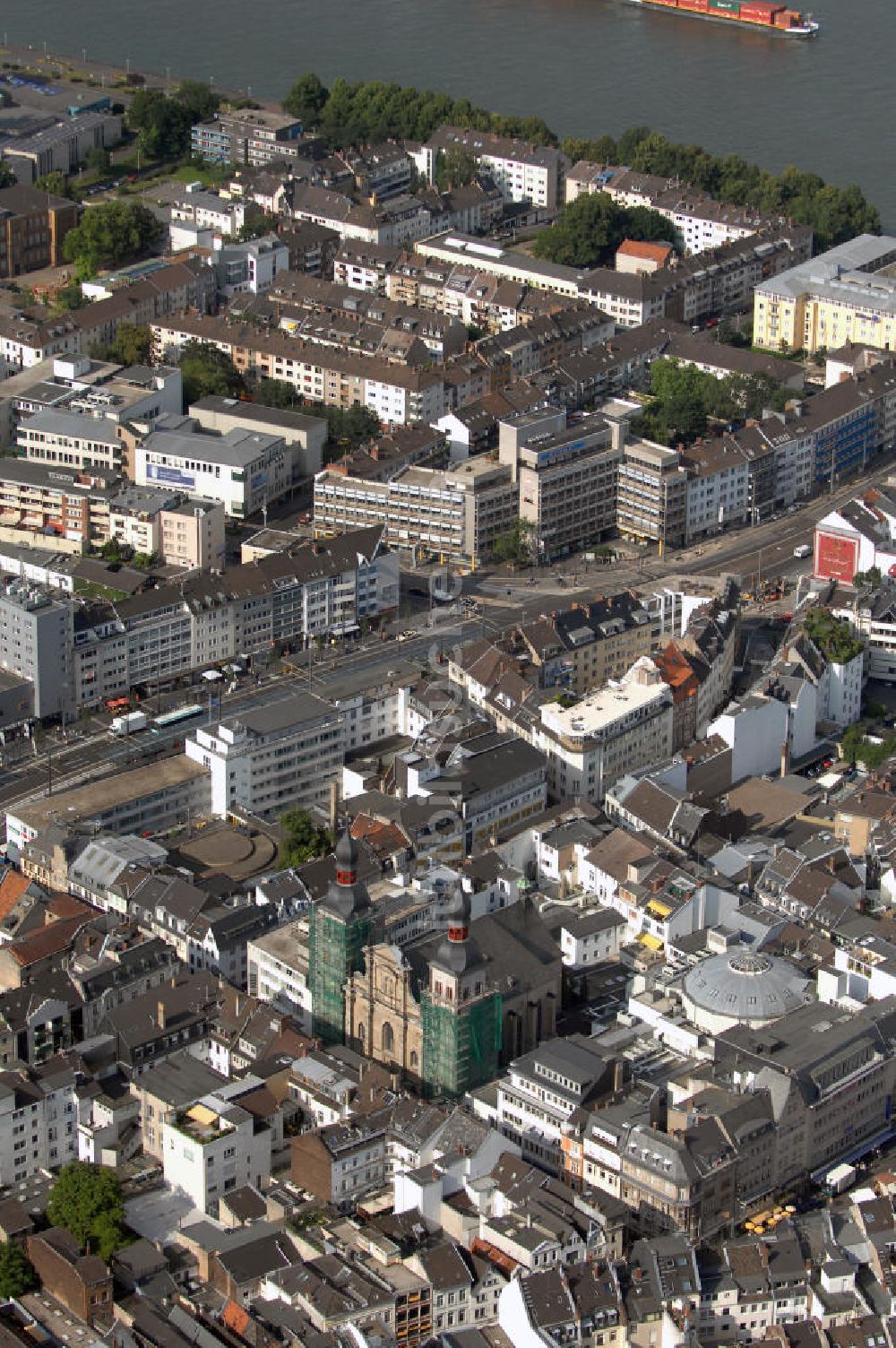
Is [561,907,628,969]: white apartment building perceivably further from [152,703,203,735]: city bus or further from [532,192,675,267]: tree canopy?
[532,192,675,267]: tree canopy

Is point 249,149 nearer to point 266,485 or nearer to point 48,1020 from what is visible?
point 266,485

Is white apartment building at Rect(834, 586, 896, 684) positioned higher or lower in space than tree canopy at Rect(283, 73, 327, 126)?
lower

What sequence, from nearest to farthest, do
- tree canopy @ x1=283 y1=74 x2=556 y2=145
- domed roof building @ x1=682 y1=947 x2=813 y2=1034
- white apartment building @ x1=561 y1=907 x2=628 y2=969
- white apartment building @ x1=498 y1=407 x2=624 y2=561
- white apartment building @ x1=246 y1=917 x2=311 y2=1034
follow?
domed roof building @ x1=682 y1=947 x2=813 y2=1034
white apartment building @ x1=246 y1=917 x2=311 y2=1034
white apartment building @ x1=561 y1=907 x2=628 y2=969
white apartment building @ x1=498 y1=407 x2=624 y2=561
tree canopy @ x1=283 y1=74 x2=556 y2=145

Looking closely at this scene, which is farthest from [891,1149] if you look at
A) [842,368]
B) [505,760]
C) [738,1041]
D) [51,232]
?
[51,232]

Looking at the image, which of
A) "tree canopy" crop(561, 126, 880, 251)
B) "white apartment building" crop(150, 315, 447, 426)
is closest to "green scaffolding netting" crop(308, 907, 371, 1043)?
"white apartment building" crop(150, 315, 447, 426)

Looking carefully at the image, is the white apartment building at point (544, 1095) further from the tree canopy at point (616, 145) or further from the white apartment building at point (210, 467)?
the tree canopy at point (616, 145)
